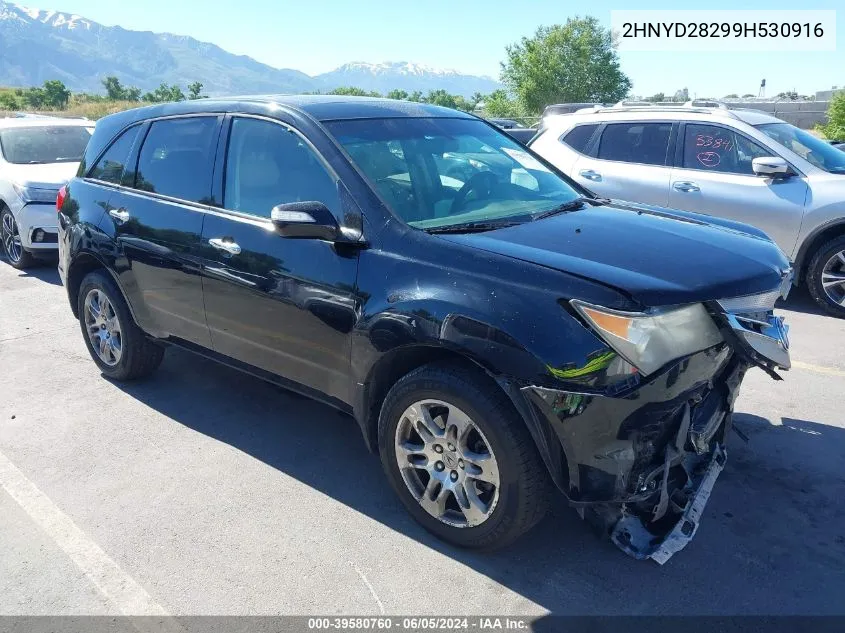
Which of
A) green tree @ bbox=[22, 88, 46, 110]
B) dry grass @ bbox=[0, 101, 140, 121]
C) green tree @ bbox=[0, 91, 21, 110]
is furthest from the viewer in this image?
green tree @ bbox=[22, 88, 46, 110]

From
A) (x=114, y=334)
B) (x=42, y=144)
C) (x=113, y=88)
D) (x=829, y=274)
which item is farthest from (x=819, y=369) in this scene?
(x=113, y=88)

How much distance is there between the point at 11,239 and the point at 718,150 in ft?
27.0

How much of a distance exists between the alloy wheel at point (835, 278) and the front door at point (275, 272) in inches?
202

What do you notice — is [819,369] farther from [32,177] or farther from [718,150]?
[32,177]

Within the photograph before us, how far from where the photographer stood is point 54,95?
6850 centimetres

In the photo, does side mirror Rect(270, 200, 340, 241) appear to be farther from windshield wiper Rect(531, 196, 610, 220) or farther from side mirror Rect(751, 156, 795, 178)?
side mirror Rect(751, 156, 795, 178)

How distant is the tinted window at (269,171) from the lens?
3500mm

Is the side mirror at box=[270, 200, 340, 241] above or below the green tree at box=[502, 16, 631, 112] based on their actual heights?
below

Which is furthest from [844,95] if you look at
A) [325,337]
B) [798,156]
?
[325,337]

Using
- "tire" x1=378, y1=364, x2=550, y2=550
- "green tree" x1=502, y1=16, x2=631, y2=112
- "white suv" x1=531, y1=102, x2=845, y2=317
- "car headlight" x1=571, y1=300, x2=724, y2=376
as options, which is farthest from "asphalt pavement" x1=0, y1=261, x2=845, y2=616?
"green tree" x1=502, y1=16, x2=631, y2=112

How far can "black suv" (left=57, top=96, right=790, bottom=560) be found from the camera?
8.64 feet

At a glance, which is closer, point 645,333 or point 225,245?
point 645,333

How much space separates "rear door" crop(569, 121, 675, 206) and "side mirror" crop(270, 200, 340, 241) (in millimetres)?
4788

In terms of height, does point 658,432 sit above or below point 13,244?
above
